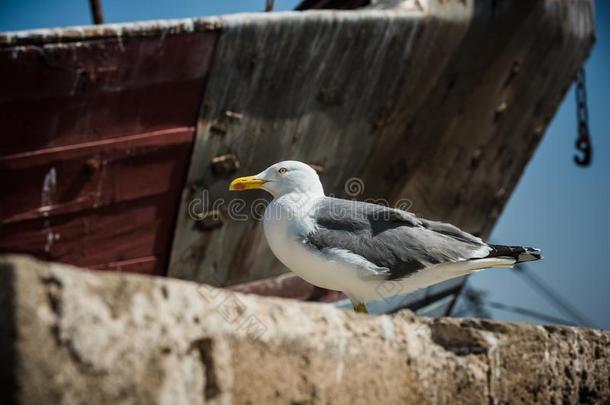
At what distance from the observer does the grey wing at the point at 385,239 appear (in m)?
3.32

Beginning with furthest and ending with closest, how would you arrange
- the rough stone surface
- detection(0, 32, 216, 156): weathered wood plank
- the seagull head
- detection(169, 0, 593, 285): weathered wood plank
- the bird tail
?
detection(169, 0, 593, 285): weathered wood plank
detection(0, 32, 216, 156): weathered wood plank
the seagull head
the bird tail
the rough stone surface

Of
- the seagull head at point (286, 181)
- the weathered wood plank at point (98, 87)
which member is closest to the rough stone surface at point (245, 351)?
the seagull head at point (286, 181)

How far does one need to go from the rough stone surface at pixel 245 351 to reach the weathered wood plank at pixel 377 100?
141 inches

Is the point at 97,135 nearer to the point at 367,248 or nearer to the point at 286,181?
the point at 286,181

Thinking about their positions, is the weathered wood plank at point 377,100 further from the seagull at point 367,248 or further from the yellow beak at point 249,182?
the seagull at point 367,248

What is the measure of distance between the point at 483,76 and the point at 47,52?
4.32m

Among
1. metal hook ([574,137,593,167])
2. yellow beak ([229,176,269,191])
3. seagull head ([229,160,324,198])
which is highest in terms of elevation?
seagull head ([229,160,324,198])

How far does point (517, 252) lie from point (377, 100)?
129 inches

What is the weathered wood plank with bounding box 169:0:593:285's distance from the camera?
5.76 m

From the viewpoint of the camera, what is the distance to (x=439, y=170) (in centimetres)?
803

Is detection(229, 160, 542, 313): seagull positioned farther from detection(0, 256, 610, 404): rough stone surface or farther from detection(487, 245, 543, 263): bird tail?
detection(0, 256, 610, 404): rough stone surface

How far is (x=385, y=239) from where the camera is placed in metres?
3.39

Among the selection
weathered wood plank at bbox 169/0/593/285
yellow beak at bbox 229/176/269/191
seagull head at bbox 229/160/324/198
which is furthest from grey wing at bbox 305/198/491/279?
weathered wood plank at bbox 169/0/593/285

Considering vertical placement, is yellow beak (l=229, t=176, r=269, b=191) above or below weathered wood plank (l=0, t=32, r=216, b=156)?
above
